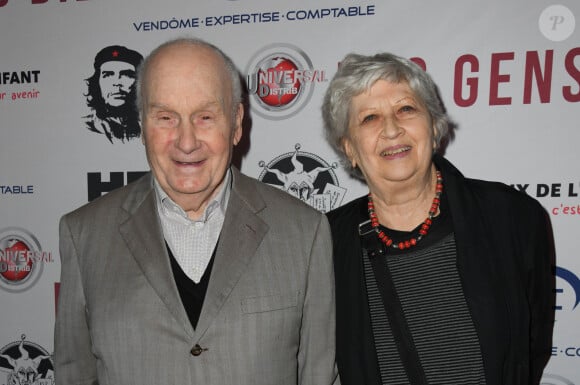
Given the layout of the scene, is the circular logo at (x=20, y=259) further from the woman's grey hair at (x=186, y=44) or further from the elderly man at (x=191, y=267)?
the woman's grey hair at (x=186, y=44)

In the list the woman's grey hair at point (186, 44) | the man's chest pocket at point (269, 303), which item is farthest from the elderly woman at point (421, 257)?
the woman's grey hair at point (186, 44)

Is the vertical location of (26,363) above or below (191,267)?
below

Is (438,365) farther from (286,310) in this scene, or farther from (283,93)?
(283,93)

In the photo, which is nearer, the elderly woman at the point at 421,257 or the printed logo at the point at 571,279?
the elderly woman at the point at 421,257

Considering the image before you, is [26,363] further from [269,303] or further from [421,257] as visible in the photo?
[421,257]

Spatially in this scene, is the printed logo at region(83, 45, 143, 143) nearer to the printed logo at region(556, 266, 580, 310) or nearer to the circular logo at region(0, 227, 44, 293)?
the circular logo at region(0, 227, 44, 293)

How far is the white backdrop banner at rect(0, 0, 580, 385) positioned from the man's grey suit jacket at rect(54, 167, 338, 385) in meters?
0.97

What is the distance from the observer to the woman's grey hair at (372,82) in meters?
1.45

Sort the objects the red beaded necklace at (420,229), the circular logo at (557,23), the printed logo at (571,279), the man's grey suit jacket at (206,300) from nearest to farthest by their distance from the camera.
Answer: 1. the man's grey suit jacket at (206,300)
2. the red beaded necklace at (420,229)
3. the circular logo at (557,23)
4. the printed logo at (571,279)

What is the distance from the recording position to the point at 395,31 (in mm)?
2141

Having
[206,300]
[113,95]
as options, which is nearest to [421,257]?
[206,300]

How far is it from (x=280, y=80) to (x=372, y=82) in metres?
0.93

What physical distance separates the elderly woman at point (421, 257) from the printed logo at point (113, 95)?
142 cm

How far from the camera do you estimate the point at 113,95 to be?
2443mm
